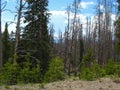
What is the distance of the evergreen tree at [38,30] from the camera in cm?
3241

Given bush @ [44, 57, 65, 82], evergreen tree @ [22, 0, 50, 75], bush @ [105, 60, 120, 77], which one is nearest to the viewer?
bush @ [44, 57, 65, 82]

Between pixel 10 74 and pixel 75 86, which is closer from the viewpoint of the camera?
pixel 75 86

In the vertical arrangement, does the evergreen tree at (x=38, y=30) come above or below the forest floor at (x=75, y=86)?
above

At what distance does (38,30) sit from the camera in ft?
109

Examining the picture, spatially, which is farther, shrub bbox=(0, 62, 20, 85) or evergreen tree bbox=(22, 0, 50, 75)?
evergreen tree bbox=(22, 0, 50, 75)

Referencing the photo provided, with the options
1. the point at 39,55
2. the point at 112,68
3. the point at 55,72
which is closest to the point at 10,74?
the point at 55,72

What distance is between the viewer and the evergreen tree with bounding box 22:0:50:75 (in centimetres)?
3241

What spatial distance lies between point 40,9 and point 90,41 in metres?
56.7

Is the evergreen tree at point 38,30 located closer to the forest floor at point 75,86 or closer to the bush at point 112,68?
the bush at point 112,68

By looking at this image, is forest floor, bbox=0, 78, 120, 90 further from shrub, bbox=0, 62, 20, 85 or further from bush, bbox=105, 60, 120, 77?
bush, bbox=105, 60, 120, 77

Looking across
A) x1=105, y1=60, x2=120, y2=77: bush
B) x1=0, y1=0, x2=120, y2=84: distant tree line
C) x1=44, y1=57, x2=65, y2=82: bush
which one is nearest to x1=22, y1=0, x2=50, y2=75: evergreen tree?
x1=0, y1=0, x2=120, y2=84: distant tree line

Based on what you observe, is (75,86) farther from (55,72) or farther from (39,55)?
(39,55)

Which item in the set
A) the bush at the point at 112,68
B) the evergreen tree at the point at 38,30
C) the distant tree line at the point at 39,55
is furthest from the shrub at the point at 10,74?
the evergreen tree at the point at 38,30

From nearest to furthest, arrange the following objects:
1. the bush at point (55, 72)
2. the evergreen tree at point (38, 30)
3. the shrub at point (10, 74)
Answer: the shrub at point (10, 74) < the bush at point (55, 72) < the evergreen tree at point (38, 30)
